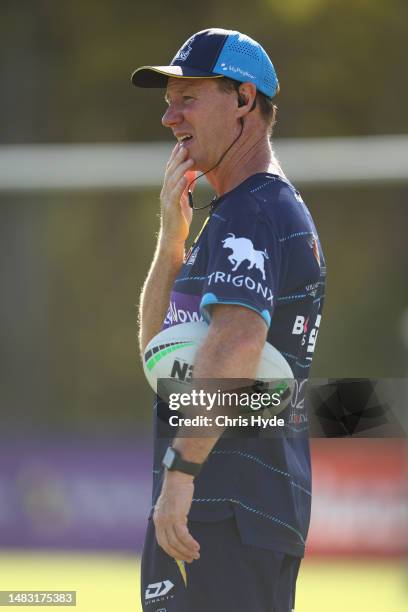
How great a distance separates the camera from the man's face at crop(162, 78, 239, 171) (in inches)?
112

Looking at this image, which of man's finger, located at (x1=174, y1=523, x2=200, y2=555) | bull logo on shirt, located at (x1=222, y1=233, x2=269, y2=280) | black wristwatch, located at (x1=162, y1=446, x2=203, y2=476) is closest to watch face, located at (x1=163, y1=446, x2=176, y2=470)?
black wristwatch, located at (x1=162, y1=446, x2=203, y2=476)

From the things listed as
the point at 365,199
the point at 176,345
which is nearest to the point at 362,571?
the point at 176,345

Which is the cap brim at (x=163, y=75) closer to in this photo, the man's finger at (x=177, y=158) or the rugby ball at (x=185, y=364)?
the man's finger at (x=177, y=158)

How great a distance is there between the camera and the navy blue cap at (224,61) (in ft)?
9.26

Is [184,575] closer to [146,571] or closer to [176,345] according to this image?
[146,571]

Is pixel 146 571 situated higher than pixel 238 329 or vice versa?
pixel 238 329

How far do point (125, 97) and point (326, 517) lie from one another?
7.45 meters

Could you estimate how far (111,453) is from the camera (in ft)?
25.3

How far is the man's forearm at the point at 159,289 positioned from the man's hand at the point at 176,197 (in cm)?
3

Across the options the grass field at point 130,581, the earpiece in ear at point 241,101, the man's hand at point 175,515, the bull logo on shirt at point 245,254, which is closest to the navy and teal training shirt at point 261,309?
the bull logo on shirt at point 245,254

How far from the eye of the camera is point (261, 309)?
98.6 inches

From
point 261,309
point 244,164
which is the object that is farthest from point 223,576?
point 244,164

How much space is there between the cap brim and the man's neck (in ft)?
0.62

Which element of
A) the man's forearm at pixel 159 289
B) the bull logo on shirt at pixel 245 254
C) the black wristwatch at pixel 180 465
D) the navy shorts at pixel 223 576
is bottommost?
the navy shorts at pixel 223 576
